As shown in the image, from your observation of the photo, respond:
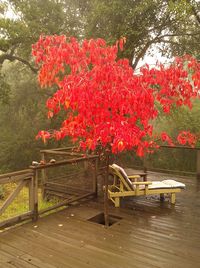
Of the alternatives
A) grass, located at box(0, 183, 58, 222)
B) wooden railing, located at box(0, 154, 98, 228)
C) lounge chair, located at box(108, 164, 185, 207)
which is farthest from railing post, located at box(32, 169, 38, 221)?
grass, located at box(0, 183, 58, 222)

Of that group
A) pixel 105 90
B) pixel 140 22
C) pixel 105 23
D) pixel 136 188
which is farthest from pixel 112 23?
pixel 105 90

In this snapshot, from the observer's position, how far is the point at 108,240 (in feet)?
14.3

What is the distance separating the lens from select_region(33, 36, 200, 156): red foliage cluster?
155 inches

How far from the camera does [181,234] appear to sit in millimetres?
4617

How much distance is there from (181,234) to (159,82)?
2559mm

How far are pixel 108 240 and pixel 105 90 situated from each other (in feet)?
7.65

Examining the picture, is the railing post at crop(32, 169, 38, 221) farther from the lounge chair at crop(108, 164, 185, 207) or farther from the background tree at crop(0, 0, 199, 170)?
the background tree at crop(0, 0, 199, 170)

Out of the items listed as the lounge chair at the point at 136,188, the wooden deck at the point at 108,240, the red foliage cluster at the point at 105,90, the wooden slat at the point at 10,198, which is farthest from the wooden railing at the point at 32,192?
the red foliage cluster at the point at 105,90

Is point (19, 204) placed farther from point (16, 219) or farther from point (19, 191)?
point (19, 191)

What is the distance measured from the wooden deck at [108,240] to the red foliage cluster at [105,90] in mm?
1443

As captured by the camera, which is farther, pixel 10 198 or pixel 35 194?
pixel 35 194

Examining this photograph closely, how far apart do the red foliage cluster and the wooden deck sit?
4.73 ft

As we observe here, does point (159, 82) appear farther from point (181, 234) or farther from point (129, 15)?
point (129, 15)

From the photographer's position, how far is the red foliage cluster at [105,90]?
13.0 ft
